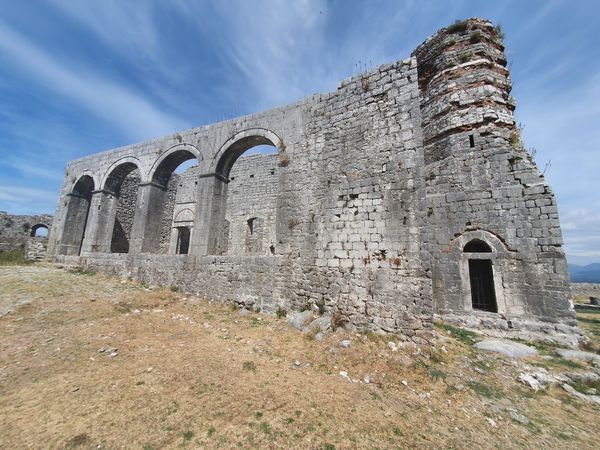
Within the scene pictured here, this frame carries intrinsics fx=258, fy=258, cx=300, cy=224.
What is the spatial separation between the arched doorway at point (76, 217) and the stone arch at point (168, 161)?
531 cm

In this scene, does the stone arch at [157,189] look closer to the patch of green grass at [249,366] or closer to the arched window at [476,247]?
the patch of green grass at [249,366]

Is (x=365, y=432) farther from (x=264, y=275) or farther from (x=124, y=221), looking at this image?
(x=124, y=221)

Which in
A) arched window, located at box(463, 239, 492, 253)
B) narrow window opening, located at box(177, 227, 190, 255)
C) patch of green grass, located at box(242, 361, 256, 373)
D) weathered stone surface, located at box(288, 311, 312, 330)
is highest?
narrow window opening, located at box(177, 227, 190, 255)

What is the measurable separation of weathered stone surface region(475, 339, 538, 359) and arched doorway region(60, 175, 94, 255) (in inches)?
679

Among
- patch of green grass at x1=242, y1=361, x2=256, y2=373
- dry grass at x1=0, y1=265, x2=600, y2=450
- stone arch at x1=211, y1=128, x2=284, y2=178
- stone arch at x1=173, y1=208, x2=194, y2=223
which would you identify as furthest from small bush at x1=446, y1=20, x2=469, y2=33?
stone arch at x1=173, y1=208, x2=194, y2=223

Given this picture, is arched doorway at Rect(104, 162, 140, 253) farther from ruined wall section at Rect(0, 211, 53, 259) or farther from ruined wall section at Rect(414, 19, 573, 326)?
ruined wall section at Rect(414, 19, 573, 326)

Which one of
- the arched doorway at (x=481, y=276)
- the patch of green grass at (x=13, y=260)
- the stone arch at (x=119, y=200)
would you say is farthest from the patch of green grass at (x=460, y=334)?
the patch of green grass at (x=13, y=260)

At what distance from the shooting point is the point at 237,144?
9.12m

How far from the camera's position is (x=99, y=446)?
2455mm

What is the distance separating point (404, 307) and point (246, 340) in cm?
339

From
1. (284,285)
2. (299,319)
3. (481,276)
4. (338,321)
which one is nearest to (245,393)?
(299,319)

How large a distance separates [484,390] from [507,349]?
229cm

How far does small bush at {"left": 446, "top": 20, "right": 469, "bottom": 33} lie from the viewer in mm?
9331

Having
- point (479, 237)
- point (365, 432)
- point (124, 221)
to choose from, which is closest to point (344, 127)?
point (479, 237)
